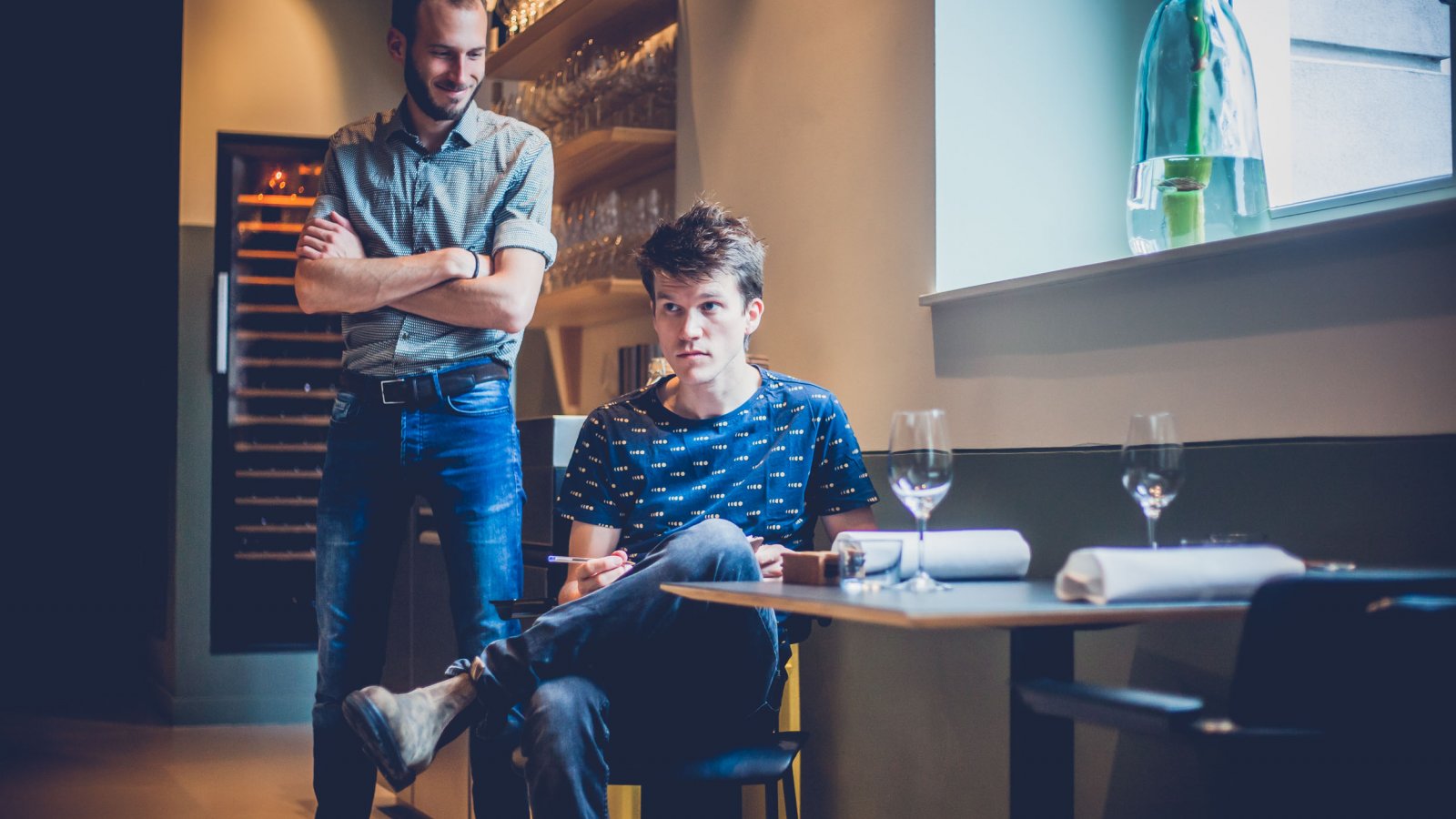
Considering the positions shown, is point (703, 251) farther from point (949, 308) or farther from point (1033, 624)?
point (1033, 624)

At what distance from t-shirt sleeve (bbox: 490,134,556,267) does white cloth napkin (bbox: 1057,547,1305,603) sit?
1.51 m

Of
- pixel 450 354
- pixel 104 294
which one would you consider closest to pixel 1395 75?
pixel 450 354

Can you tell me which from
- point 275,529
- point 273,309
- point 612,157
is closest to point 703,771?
point 612,157

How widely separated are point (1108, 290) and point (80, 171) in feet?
20.7

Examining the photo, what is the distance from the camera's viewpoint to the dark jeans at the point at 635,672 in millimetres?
1950

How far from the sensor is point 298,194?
219 inches

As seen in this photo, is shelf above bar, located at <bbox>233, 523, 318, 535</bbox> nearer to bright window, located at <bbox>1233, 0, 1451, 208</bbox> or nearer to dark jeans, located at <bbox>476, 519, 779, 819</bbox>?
dark jeans, located at <bbox>476, 519, 779, 819</bbox>

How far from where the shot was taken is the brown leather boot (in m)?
1.97

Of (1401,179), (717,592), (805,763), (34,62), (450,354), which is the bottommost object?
(805,763)

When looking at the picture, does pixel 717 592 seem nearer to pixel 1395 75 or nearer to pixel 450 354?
pixel 450 354

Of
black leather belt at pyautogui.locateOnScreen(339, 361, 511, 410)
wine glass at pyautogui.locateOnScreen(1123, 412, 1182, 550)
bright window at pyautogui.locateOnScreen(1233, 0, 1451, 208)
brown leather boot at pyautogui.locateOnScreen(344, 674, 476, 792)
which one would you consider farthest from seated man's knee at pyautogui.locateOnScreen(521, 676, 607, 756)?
bright window at pyautogui.locateOnScreen(1233, 0, 1451, 208)

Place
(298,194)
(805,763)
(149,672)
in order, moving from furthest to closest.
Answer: (149,672), (298,194), (805,763)

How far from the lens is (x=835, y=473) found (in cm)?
241

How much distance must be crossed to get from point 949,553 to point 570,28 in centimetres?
267
